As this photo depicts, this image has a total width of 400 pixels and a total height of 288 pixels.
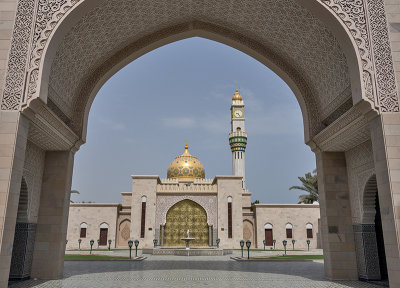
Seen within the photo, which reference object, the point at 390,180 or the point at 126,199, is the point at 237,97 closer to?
the point at 126,199

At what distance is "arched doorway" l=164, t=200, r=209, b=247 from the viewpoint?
19.7 metres

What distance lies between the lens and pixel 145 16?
7582 mm

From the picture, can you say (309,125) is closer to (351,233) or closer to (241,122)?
(351,233)

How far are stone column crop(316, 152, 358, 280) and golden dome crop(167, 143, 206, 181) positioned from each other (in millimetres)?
16744

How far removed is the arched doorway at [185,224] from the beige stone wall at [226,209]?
0.95m

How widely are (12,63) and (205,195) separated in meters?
15.9

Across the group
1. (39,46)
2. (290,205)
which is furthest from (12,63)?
(290,205)

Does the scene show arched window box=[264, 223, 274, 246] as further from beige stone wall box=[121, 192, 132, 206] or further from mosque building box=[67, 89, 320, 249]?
beige stone wall box=[121, 192, 132, 206]

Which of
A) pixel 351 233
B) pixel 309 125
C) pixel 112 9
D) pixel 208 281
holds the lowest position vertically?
pixel 208 281

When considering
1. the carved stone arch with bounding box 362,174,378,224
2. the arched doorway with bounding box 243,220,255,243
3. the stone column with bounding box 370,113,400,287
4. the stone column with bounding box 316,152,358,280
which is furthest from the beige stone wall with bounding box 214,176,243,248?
the stone column with bounding box 370,113,400,287

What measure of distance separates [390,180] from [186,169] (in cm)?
1984

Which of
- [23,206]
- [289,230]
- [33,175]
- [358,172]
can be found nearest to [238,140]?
[289,230]

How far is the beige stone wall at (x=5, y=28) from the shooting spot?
17.6ft

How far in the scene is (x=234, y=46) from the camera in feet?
28.1
